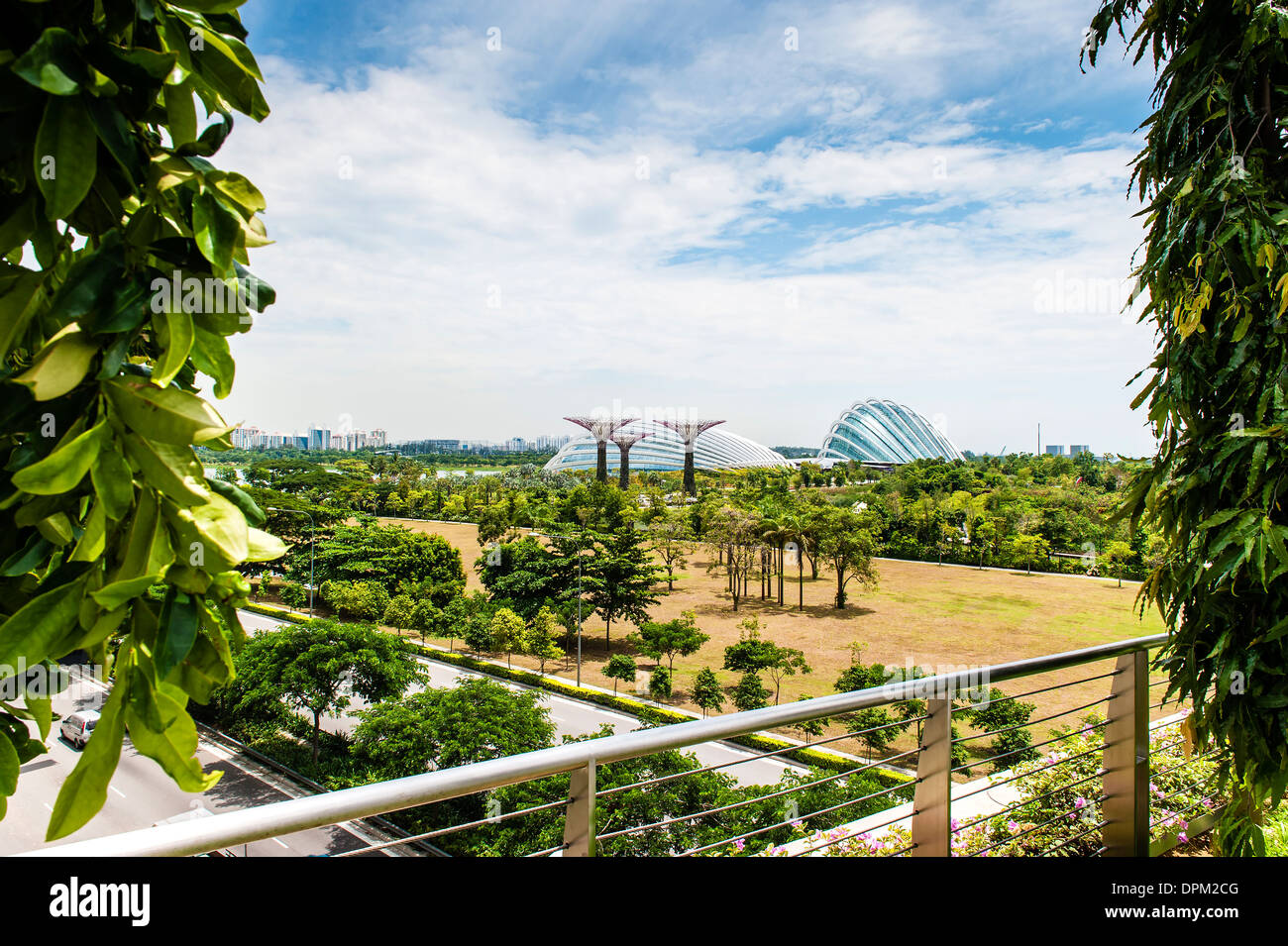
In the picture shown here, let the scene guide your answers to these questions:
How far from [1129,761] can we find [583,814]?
1854 millimetres

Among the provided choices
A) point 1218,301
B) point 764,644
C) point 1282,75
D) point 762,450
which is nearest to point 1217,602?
point 1218,301

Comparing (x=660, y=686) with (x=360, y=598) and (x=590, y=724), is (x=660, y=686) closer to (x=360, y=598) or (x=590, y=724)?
(x=590, y=724)

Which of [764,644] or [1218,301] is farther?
[764,644]

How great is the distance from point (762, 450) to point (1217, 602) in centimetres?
7613

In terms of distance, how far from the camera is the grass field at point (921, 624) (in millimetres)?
18797

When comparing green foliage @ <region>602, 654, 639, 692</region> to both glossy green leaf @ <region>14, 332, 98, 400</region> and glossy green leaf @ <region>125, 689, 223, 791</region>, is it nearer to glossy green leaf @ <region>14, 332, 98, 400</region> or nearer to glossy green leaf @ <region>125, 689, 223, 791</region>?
glossy green leaf @ <region>125, 689, 223, 791</region>

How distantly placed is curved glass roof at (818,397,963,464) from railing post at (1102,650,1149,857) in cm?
6574

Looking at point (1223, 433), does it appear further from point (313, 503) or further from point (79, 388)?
point (313, 503)

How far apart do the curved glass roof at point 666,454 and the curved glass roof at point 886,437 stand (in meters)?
6.35

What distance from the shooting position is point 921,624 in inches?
907

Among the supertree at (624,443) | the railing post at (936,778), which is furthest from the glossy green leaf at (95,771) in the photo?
the supertree at (624,443)

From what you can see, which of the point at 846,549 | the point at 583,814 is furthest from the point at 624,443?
the point at 583,814
